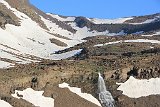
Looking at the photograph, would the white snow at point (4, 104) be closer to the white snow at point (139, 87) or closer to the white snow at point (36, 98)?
the white snow at point (36, 98)

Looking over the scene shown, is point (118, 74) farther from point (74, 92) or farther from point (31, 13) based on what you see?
point (31, 13)

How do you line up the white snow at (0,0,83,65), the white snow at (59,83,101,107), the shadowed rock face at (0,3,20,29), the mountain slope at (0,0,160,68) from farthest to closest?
the shadowed rock face at (0,3,20,29), the mountain slope at (0,0,160,68), the white snow at (0,0,83,65), the white snow at (59,83,101,107)

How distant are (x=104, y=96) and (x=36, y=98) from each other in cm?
920

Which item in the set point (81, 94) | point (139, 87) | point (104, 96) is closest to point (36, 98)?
point (81, 94)

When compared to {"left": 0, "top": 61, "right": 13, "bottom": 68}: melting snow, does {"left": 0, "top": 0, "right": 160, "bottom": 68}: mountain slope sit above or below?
above

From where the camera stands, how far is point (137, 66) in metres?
72.8

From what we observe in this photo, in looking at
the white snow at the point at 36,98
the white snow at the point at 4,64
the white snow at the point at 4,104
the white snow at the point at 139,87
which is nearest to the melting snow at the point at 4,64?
the white snow at the point at 4,64

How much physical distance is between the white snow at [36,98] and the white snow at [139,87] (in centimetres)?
1060

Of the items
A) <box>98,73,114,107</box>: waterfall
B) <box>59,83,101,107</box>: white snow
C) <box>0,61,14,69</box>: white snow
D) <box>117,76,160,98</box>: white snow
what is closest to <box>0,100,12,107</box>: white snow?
<box>59,83,101,107</box>: white snow

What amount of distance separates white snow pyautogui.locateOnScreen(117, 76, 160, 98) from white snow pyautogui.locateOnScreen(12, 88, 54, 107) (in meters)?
10.6

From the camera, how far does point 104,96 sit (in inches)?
2539

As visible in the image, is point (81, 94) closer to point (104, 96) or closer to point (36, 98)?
point (104, 96)

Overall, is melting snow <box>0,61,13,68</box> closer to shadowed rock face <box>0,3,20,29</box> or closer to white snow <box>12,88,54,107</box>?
white snow <box>12,88,54,107</box>

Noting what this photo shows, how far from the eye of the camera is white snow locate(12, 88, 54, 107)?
58.4m
